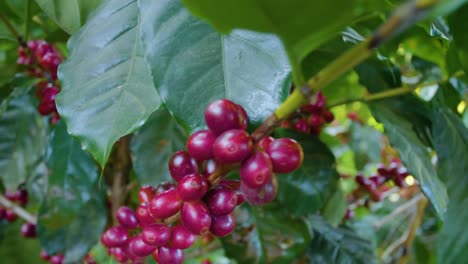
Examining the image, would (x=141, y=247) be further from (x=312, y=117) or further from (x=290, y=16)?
(x=312, y=117)

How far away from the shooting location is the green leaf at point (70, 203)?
0.92 meters

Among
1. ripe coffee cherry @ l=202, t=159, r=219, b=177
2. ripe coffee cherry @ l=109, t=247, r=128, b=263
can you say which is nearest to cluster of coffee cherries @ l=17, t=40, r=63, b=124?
ripe coffee cherry @ l=109, t=247, r=128, b=263

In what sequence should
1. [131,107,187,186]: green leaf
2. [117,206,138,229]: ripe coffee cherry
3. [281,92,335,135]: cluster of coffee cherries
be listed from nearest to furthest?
[117,206,138,229]: ripe coffee cherry < [131,107,187,186]: green leaf < [281,92,335,135]: cluster of coffee cherries

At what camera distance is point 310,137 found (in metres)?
0.94

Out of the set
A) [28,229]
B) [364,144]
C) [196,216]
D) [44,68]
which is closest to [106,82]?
[196,216]

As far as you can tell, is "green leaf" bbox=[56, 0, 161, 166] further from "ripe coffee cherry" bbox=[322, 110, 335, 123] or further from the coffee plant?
"ripe coffee cherry" bbox=[322, 110, 335, 123]

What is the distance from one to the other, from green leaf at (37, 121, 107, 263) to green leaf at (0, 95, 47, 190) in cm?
11

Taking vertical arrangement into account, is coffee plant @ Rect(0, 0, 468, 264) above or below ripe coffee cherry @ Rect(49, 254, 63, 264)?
above

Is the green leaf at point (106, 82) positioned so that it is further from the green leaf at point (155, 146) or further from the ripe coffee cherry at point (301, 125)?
the ripe coffee cherry at point (301, 125)

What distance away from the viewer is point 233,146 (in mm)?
367

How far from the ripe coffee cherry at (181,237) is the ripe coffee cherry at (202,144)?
0.38 feet

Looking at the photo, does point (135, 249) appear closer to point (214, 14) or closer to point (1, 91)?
point (214, 14)

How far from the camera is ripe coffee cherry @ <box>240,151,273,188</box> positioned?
374 millimetres

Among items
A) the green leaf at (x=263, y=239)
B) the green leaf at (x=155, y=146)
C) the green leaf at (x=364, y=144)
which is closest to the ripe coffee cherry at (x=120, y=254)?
the green leaf at (x=155, y=146)
